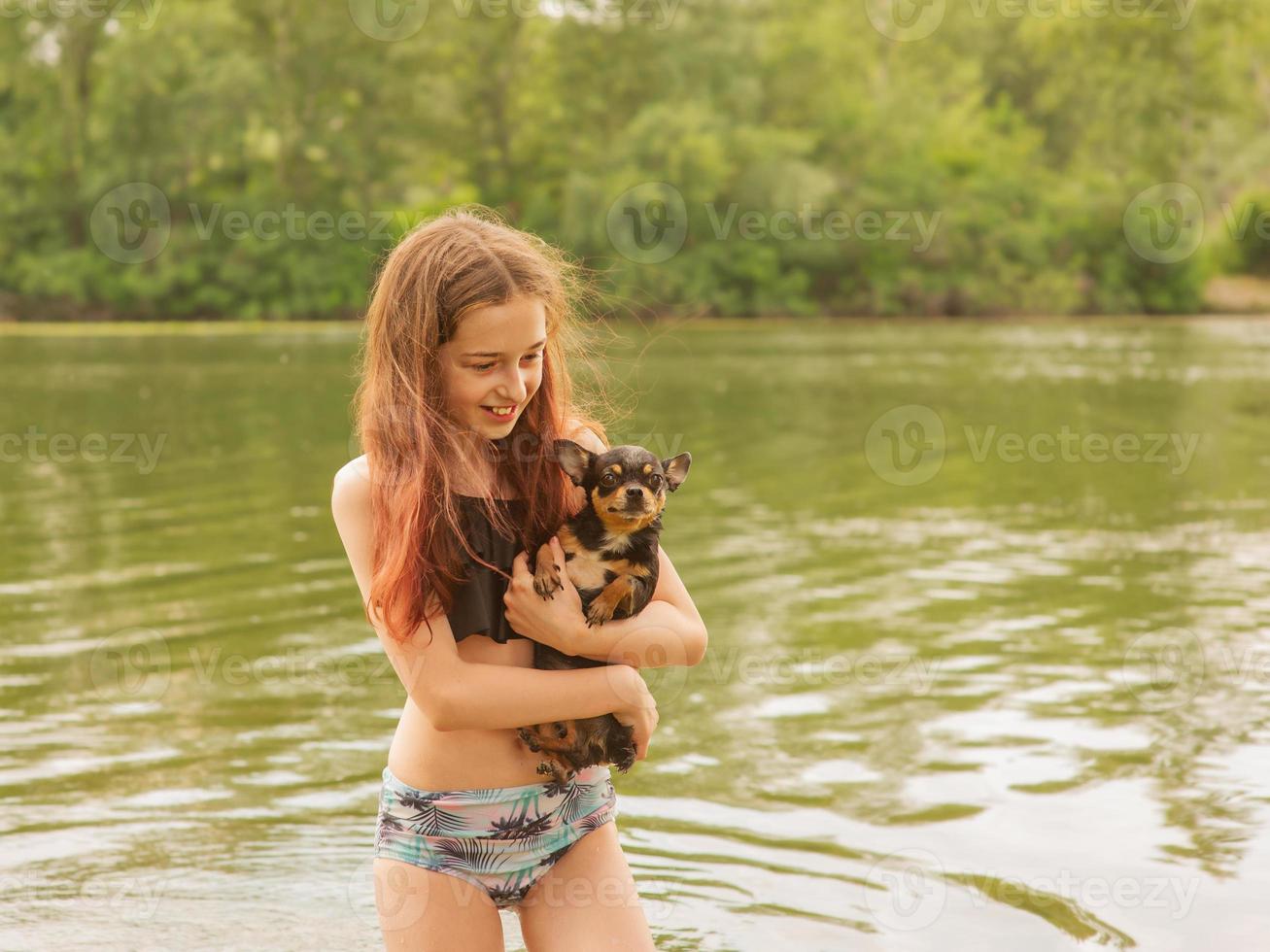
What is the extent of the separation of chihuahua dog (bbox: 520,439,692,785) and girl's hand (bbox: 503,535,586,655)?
21 millimetres

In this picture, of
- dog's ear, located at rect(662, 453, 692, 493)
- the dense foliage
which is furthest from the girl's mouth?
the dense foliage

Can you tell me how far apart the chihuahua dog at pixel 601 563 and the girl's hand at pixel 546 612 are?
0.07ft

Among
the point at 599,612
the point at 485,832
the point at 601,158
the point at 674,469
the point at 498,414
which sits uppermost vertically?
the point at 601,158

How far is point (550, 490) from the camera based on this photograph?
12.0 feet

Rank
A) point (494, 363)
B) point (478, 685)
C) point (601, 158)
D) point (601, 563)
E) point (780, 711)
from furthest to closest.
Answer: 1. point (601, 158)
2. point (780, 711)
3. point (601, 563)
4. point (494, 363)
5. point (478, 685)

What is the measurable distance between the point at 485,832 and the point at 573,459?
0.85m

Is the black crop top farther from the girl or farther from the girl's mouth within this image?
the girl's mouth

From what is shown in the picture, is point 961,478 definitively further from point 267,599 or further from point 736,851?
point 736,851

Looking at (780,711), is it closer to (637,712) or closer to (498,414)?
(637,712)

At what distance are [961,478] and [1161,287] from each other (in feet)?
160

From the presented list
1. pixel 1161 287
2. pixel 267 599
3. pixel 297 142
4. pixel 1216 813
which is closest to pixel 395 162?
pixel 297 142

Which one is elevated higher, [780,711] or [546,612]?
[546,612]

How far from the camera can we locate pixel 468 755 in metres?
3.42

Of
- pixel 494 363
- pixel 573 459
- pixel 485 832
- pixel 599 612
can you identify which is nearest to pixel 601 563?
pixel 599 612
